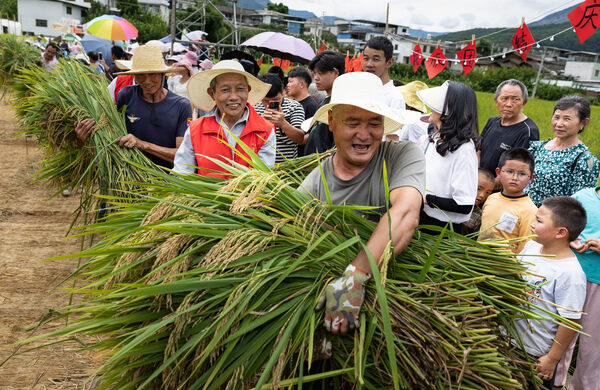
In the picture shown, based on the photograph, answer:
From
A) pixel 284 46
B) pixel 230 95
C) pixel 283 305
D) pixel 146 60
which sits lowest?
pixel 283 305

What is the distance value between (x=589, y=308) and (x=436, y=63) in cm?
786

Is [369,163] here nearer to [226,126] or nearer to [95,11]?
[226,126]

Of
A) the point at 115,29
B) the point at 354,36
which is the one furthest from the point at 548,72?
the point at 115,29

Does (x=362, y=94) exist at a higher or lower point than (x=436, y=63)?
lower

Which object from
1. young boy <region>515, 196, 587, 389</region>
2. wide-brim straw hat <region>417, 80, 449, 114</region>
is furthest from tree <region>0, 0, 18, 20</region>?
young boy <region>515, 196, 587, 389</region>

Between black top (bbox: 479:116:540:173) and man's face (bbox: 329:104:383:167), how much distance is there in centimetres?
222

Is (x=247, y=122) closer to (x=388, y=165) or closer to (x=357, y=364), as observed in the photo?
(x=388, y=165)

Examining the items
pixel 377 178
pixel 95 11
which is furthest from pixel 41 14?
pixel 377 178

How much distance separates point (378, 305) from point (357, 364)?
183 mm

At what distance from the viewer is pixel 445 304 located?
55.2 inches

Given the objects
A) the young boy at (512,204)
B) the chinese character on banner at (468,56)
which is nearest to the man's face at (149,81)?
the young boy at (512,204)

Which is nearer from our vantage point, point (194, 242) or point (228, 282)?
point (228, 282)

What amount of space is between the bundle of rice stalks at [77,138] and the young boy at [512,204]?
7.45 feet

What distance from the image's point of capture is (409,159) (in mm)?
1636
